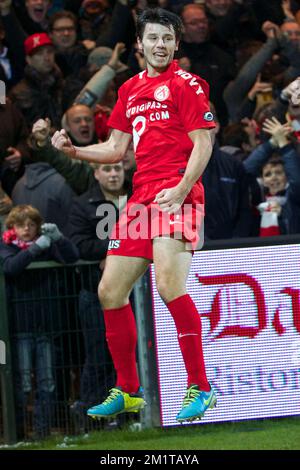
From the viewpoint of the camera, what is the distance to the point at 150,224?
24.9 ft

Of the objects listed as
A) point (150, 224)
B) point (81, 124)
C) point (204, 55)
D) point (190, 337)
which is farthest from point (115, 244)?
point (204, 55)

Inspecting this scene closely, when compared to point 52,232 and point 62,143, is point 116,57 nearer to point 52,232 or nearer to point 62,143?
point 52,232

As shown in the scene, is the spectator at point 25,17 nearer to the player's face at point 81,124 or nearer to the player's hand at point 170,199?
the player's face at point 81,124

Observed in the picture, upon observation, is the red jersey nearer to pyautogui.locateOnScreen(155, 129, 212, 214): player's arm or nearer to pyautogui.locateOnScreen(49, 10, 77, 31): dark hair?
pyautogui.locateOnScreen(155, 129, 212, 214): player's arm

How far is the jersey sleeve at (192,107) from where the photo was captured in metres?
7.49

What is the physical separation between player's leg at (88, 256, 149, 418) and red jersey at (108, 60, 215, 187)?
561 mm

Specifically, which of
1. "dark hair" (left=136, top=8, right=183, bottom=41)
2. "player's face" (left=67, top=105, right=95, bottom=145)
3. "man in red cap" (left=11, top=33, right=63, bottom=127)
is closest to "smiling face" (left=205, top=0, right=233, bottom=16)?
"man in red cap" (left=11, top=33, right=63, bottom=127)

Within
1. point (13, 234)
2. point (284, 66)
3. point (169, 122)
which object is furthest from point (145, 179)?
point (284, 66)

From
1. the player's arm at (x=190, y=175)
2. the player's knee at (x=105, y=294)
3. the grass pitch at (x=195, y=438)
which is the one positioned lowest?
the grass pitch at (x=195, y=438)

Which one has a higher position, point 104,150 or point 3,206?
point 3,206

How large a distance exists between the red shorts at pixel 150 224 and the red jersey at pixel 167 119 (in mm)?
120

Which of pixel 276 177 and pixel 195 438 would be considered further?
pixel 276 177

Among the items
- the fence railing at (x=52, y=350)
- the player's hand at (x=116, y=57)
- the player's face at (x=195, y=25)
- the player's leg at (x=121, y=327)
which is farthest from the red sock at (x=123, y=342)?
the player's face at (x=195, y=25)

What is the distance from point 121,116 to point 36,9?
614 cm
